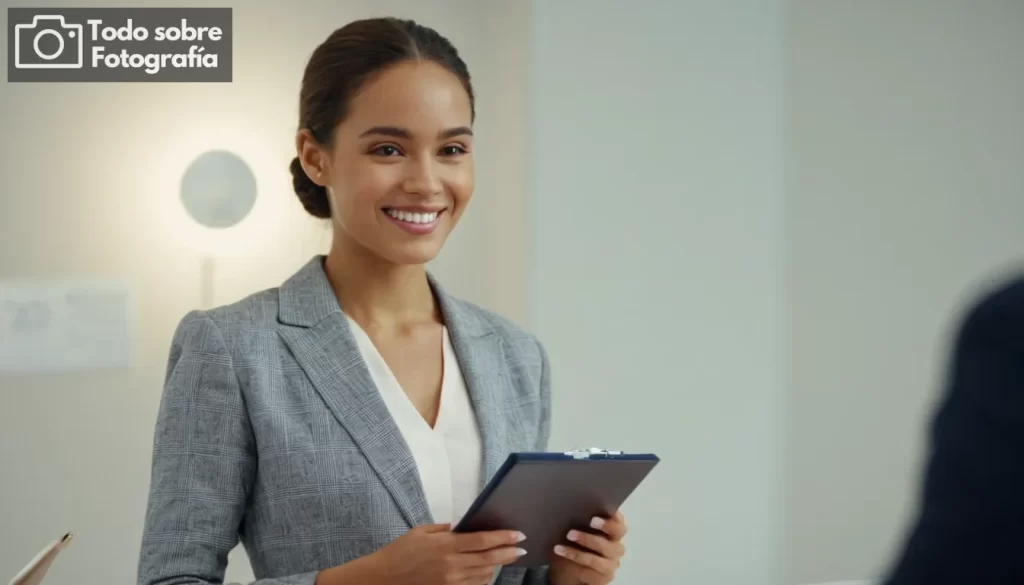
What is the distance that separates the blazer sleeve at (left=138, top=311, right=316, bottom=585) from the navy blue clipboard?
0.90 feet

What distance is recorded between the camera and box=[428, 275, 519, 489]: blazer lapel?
69.6 inches

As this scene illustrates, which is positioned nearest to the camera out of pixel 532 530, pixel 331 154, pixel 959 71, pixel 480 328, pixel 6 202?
pixel 532 530

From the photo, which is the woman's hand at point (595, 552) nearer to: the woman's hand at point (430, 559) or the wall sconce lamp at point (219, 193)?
the woman's hand at point (430, 559)

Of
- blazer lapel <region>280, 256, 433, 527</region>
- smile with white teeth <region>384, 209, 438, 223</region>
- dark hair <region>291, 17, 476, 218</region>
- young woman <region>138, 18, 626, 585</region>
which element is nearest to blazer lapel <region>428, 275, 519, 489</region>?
young woman <region>138, 18, 626, 585</region>

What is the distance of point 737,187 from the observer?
13.3 ft

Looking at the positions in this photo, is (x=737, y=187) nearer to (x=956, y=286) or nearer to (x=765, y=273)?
(x=765, y=273)

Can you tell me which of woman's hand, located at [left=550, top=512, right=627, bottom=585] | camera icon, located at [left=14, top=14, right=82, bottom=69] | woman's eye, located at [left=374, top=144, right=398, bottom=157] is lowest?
woman's hand, located at [left=550, top=512, right=627, bottom=585]

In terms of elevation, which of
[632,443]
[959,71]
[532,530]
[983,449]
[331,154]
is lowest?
[632,443]

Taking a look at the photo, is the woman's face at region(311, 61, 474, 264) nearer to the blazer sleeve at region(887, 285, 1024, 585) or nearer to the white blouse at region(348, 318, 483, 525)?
the white blouse at region(348, 318, 483, 525)

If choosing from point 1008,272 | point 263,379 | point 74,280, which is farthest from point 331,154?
point 74,280

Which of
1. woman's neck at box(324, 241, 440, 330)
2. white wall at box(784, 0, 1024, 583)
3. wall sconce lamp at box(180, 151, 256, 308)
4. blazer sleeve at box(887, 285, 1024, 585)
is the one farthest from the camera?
white wall at box(784, 0, 1024, 583)

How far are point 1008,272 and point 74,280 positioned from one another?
374cm

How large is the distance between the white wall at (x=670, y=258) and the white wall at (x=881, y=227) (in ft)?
0.56

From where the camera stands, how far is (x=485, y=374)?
1.86 metres
